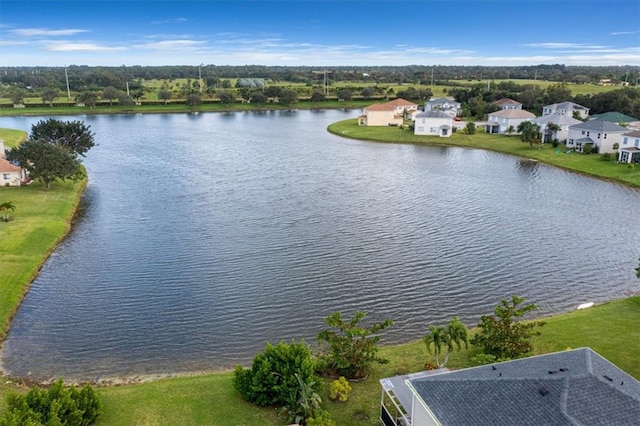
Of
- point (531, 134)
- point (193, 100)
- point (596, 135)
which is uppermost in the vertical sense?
point (193, 100)

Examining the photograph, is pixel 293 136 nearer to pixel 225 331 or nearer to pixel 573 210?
pixel 573 210

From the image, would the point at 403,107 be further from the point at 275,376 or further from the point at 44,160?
the point at 275,376

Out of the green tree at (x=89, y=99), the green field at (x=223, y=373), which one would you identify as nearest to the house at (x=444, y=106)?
the green field at (x=223, y=373)

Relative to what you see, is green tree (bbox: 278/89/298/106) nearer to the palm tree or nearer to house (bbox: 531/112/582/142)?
house (bbox: 531/112/582/142)

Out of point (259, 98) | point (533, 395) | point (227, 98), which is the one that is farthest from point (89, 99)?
point (533, 395)

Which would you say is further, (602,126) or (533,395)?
(602,126)

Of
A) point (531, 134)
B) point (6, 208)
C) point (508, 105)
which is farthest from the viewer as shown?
point (508, 105)
